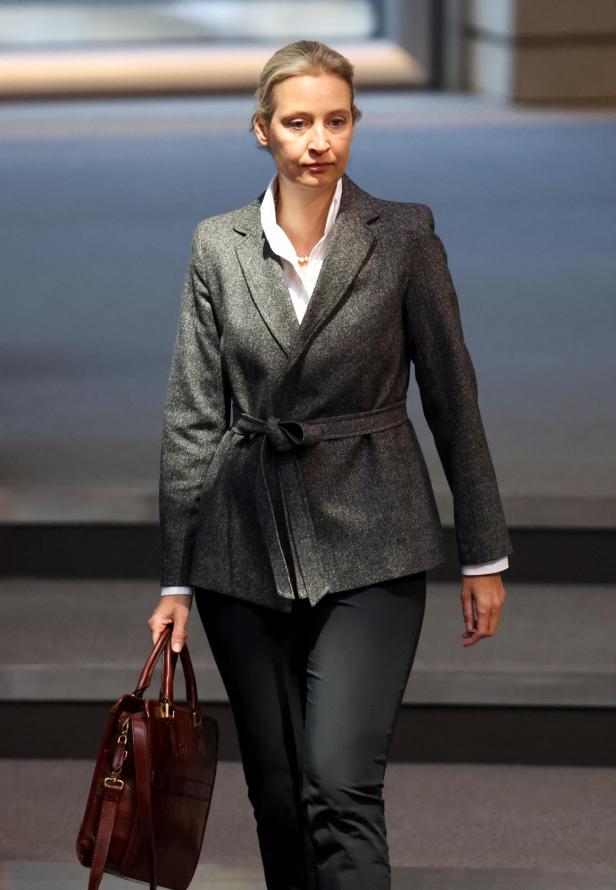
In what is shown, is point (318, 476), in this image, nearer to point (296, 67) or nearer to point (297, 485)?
point (297, 485)

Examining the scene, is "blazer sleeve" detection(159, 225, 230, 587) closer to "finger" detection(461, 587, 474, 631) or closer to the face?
the face

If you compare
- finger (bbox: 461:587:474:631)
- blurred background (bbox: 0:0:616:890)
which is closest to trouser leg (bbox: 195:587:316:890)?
finger (bbox: 461:587:474:631)

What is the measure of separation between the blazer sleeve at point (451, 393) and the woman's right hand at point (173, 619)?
1.39ft

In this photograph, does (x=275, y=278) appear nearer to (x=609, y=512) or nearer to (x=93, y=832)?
(x=93, y=832)

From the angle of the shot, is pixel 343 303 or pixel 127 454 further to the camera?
pixel 127 454

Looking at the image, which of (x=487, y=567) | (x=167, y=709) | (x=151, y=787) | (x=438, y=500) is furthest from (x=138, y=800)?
(x=438, y=500)

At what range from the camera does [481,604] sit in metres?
2.38

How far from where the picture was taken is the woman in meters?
2.26

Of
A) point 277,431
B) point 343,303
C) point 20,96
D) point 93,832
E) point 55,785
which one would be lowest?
point 20,96

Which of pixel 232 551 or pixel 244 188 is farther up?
pixel 232 551

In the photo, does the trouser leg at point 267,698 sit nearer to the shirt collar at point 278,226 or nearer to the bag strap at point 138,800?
the bag strap at point 138,800

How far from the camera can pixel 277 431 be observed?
89.6 inches

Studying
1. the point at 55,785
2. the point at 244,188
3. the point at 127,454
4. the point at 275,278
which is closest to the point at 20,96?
the point at 244,188

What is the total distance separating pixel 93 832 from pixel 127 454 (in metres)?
2.00
